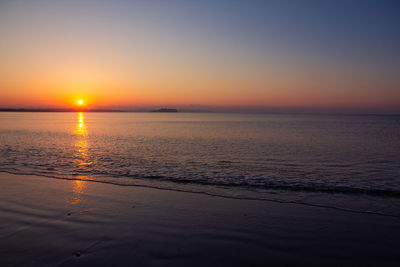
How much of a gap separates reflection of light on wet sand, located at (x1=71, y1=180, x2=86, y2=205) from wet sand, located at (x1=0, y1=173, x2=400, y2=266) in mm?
64

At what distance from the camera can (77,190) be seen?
9062mm

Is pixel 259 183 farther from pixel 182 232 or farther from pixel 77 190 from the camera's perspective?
pixel 77 190

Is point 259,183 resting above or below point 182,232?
below

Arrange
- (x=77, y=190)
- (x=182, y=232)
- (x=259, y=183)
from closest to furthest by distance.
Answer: (x=182, y=232), (x=77, y=190), (x=259, y=183)

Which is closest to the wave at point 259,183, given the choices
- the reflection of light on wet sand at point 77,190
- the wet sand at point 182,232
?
the reflection of light on wet sand at point 77,190

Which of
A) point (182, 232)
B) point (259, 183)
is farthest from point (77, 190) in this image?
point (259, 183)

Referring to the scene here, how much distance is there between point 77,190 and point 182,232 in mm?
5400

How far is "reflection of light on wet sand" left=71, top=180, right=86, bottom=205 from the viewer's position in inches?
308

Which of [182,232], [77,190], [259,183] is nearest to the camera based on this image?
[182,232]

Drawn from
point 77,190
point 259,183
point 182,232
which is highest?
point 182,232

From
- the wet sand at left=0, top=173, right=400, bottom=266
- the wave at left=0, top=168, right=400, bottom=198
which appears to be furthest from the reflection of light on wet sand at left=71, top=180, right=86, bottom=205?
the wave at left=0, top=168, right=400, bottom=198

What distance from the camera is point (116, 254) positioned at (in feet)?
15.0

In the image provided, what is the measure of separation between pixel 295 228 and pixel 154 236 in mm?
3324

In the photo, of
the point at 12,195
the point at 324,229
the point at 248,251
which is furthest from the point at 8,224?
the point at 324,229
